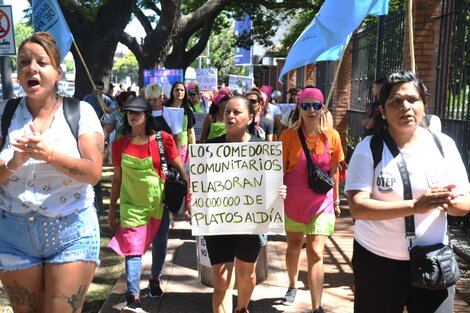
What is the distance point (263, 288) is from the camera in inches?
218

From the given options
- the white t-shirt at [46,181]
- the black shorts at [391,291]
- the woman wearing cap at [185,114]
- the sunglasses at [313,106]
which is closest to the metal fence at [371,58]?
the woman wearing cap at [185,114]

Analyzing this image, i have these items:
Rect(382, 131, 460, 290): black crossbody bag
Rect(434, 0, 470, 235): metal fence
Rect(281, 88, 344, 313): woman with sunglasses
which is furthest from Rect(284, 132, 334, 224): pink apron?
Rect(434, 0, 470, 235): metal fence

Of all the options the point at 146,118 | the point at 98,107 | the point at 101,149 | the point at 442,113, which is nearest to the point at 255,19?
the point at 98,107

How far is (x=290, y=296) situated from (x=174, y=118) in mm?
3187

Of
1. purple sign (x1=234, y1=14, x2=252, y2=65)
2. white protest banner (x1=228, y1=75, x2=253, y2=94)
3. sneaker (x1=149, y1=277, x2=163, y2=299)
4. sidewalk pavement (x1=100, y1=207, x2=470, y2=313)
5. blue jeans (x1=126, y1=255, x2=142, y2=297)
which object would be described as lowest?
sidewalk pavement (x1=100, y1=207, x2=470, y2=313)

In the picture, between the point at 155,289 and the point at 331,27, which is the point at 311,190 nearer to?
the point at 331,27

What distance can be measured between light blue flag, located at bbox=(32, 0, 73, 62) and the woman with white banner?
13.7 feet

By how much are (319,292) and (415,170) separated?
2096 millimetres

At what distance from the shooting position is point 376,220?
2.89 meters

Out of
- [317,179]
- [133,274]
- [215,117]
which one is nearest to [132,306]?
[133,274]

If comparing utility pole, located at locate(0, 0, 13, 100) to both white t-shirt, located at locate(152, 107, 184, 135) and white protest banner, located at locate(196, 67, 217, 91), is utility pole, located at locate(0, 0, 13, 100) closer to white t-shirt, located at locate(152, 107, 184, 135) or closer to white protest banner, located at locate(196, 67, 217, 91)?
white t-shirt, located at locate(152, 107, 184, 135)

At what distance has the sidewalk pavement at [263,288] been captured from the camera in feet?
16.5

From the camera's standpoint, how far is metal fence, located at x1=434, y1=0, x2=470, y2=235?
7.04m

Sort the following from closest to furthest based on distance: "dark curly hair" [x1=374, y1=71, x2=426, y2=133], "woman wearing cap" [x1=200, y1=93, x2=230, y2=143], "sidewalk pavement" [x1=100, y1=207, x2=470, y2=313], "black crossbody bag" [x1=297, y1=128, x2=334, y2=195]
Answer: "dark curly hair" [x1=374, y1=71, x2=426, y2=133] < "black crossbody bag" [x1=297, y1=128, x2=334, y2=195] < "sidewalk pavement" [x1=100, y1=207, x2=470, y2=313] < "woman wearing cap" [x1=200, y1=93, x2=230, y2=143]
